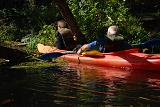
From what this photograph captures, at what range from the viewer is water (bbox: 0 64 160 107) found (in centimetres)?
743

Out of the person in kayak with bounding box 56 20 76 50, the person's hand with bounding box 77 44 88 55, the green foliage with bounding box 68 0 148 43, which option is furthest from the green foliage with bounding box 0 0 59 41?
the person's hand with bounding box 77 44 88 55

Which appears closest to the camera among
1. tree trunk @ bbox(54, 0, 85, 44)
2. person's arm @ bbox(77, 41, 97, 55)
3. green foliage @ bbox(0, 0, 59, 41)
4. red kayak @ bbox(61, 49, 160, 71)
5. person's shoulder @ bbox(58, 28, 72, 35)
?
red kayak @ bbox(61, 49, 160, 71)

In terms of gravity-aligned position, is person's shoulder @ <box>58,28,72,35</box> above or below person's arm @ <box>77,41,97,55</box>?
above

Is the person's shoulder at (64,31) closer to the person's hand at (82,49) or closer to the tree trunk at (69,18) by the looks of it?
the tree trunk at (69,18)

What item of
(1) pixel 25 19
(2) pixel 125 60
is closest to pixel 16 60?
(2) pixel 125 60

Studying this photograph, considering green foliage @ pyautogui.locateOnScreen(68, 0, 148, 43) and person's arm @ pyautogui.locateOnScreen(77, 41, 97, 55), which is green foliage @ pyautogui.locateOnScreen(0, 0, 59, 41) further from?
person's arm @ pyautogui.locateOnScreen(77, 41, 97, 55)

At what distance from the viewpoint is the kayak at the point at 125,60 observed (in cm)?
1160

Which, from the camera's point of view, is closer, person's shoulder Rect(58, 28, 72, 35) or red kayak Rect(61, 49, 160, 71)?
red kayak Rect(61, 49, 160, 71)

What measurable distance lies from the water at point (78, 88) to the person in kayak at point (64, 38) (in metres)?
3.06

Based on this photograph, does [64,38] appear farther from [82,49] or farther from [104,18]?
[104,18]

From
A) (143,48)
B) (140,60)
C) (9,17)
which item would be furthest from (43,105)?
(9,17)

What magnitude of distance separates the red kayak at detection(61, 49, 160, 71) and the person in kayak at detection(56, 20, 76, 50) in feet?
5.15

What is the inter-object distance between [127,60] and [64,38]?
338cm

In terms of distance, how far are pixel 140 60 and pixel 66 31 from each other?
3.77 metres
